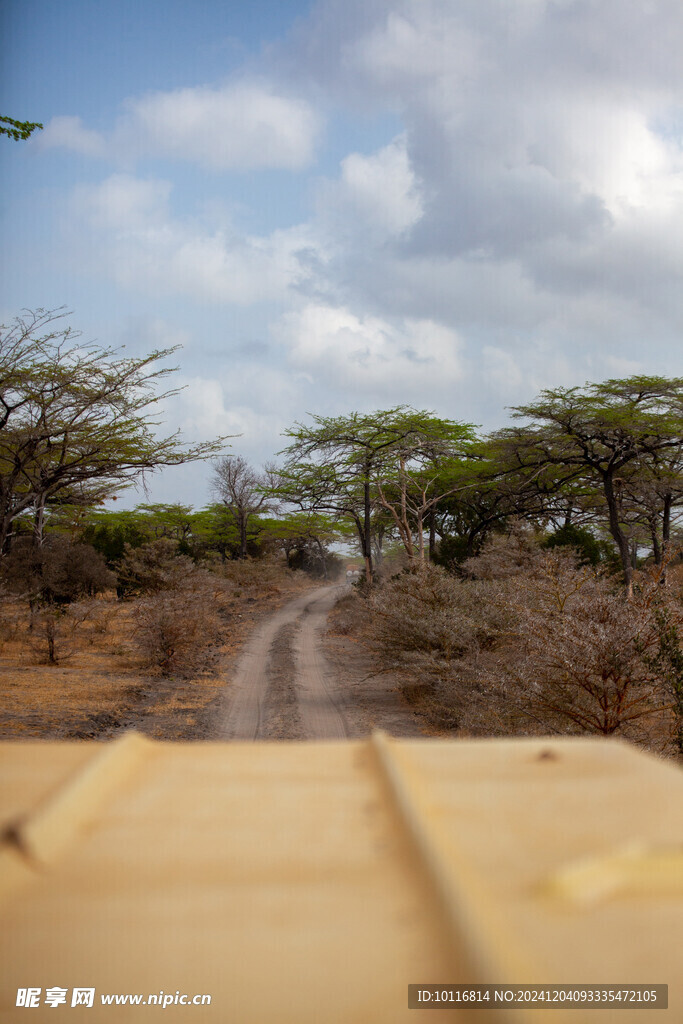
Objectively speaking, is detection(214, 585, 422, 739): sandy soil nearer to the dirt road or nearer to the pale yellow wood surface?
the dirt road

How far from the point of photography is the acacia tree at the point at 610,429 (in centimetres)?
1972

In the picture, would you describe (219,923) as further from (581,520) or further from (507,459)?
(581,520)

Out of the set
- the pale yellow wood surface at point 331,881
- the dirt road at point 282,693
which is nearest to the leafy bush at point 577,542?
the dirt road at point 282,693

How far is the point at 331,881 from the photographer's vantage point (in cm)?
110

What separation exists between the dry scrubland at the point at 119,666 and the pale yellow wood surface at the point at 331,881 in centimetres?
700

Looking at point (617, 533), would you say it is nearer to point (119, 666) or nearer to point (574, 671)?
point (119, 666)

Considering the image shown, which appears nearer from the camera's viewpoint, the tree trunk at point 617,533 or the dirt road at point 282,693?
the dirt road at point 282,693

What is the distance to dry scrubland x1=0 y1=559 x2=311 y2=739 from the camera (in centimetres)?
848

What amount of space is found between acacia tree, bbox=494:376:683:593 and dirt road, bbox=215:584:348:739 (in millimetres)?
9744

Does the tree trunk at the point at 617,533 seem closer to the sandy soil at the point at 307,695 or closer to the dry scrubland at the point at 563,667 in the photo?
the sandy soil at the point at 307,695

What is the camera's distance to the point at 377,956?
0.91 m

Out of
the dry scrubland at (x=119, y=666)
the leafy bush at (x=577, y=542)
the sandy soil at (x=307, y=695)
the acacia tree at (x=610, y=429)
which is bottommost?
the sandy soil at (x=307, y=695)

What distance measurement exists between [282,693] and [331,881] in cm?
979

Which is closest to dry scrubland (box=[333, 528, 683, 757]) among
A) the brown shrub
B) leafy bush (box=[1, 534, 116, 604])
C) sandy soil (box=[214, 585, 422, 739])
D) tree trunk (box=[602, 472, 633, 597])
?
the brown shrub
